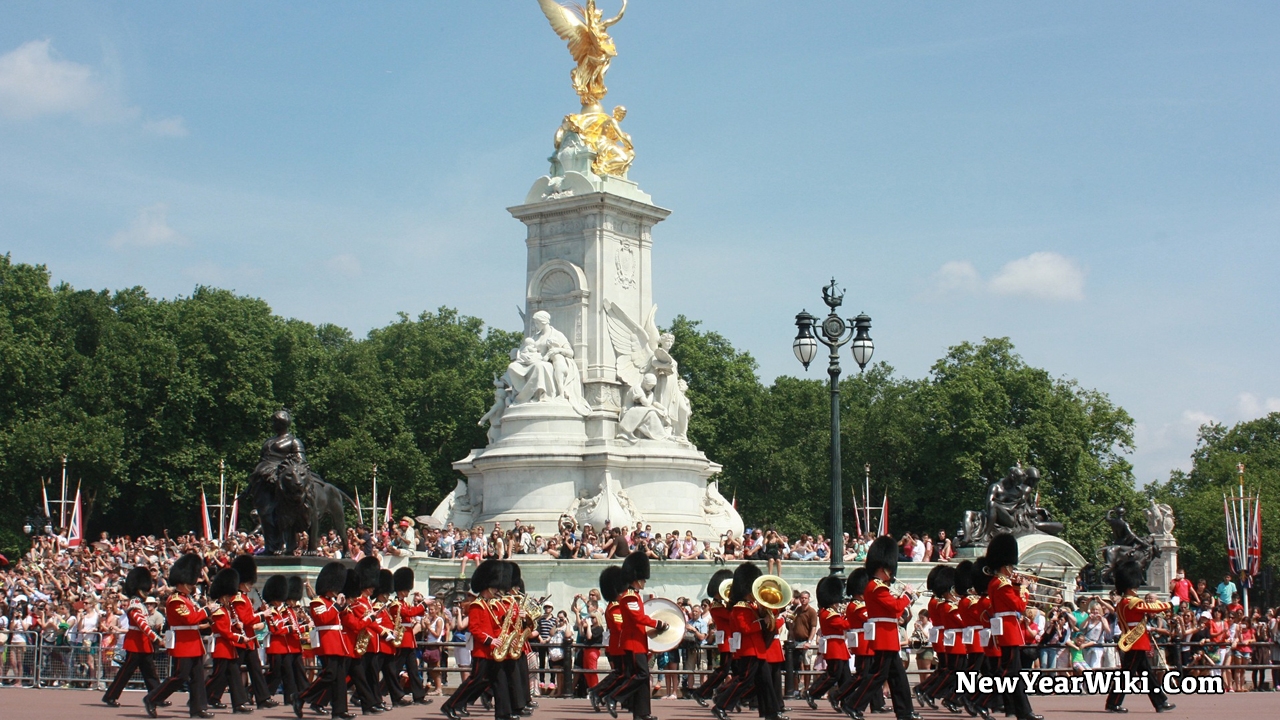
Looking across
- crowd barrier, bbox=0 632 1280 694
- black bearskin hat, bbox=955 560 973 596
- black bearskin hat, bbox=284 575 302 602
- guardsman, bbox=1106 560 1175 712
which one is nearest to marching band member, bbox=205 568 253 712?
black bearskin hat, bbox=284 575 302 602

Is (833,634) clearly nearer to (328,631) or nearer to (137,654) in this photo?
(328,631)

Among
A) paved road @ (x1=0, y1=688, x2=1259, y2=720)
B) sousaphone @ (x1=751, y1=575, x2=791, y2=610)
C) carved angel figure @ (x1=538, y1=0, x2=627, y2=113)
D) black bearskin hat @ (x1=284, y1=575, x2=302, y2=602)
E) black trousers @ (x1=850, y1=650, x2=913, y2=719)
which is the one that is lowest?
paved road @ (x1=0, y1=688, x2=1259, y2=720)

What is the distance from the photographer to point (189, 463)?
57.5m

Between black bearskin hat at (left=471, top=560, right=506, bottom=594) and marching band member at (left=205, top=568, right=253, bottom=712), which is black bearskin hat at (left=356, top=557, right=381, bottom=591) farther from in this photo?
black bearskin hat at (left=471, top=560, right=506, bottom=594)

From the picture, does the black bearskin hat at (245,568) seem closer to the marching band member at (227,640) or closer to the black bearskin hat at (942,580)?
the marching band member at (227,640)

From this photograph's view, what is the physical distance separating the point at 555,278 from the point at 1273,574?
38.8 meters

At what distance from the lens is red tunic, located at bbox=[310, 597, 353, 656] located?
18.6m

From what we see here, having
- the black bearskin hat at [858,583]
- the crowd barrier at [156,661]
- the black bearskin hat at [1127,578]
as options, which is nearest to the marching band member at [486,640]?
the black bearskin hat at [858,583]

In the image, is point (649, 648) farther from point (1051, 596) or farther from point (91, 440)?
point (91, 440)

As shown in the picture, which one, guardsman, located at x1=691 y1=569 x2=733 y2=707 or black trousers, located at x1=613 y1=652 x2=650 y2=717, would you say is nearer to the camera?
black trousers, located at x1=613 y1=652 x2=650 y2=717

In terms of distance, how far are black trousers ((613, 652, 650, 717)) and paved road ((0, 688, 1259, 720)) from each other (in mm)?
1293

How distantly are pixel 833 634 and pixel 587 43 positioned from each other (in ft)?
81.1

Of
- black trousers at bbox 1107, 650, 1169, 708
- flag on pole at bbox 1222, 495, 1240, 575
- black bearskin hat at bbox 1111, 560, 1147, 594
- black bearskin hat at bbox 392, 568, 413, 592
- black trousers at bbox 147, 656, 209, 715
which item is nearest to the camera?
black trousers at bbox 147, 656, 209, 715

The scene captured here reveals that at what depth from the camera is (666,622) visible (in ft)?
64.0
